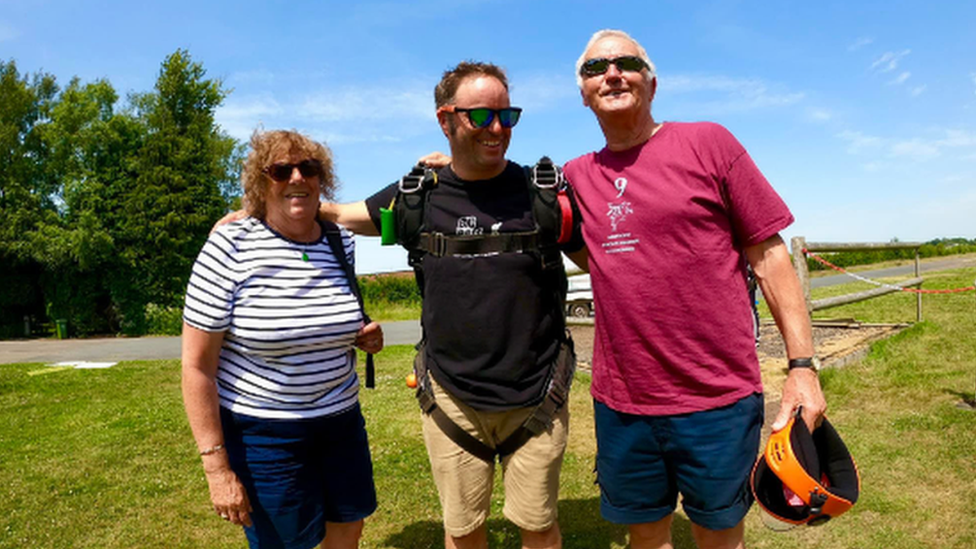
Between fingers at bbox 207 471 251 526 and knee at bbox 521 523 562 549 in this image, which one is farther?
knee at bbox 521 523 562 549

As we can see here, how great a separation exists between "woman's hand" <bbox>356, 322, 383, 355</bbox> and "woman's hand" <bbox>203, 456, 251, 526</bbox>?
2.51ft

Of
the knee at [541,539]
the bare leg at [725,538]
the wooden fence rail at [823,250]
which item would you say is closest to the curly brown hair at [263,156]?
the knee at [541,539]

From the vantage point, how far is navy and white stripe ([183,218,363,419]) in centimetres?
271

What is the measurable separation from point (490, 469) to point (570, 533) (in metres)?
2.01

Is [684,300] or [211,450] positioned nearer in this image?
[684,300]

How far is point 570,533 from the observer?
468 centimetres

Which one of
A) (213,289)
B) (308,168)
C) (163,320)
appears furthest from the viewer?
(163,320)

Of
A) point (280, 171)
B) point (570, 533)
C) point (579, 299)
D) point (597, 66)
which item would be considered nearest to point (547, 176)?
point (597, 66)

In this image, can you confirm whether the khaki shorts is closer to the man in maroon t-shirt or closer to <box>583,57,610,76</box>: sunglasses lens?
the man in maroon t-shirt

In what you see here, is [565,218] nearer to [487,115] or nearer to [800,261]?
[487,115]

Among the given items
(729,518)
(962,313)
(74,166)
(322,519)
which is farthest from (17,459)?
(74,166)

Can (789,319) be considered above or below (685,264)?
below

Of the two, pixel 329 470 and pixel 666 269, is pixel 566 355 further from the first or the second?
pixel 329 470

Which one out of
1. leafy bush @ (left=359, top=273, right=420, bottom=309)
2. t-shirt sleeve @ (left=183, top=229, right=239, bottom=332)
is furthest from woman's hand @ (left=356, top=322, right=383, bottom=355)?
leafy bush @ (left=359, top=273, right=420, bottom=309)
